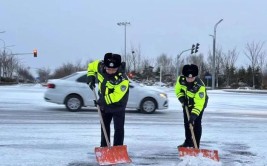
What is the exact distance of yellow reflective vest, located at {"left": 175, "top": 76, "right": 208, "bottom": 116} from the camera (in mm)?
6812

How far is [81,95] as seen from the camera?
1552 centimetres

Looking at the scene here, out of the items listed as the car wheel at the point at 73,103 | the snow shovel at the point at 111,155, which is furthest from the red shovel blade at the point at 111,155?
the car wheel at the point at 73,103

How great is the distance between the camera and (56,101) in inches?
611

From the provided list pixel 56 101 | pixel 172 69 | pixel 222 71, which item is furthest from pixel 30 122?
pixel 172 69

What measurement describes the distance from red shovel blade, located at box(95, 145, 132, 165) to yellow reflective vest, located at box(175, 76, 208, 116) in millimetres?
1293

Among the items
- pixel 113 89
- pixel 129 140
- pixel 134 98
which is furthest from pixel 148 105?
pixel 113 89

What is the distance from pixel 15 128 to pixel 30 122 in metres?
1.33

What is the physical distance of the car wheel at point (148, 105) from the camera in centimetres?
1564

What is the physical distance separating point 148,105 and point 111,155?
945 cm

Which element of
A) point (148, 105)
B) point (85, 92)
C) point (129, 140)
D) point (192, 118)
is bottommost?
point (129, 140)

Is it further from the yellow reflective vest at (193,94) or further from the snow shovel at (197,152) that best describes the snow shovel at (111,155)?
the yellow reflective vest at (193,94)

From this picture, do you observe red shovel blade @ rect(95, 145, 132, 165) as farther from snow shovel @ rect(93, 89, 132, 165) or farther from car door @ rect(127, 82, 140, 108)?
car door @ rect(127, 82, 140, 108)

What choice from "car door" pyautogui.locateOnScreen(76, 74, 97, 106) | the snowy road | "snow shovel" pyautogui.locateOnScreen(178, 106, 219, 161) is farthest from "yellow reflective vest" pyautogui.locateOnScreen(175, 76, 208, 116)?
"car door" pyautogui.locateOnScreen(76, 74, 97, 106)

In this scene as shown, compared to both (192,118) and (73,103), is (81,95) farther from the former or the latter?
(192,118)
